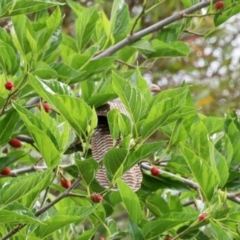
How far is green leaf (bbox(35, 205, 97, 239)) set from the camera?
100cm

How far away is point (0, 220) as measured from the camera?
93 centimetres

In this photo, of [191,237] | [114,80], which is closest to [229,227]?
[191,237]

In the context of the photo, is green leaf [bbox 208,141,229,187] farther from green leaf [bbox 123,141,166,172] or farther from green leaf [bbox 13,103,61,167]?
green leaf [bbox 13,103,61,167]

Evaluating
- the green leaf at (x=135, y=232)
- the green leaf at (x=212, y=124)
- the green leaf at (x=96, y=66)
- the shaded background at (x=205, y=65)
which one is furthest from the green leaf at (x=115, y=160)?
the shaded background at (x=205, y=65)

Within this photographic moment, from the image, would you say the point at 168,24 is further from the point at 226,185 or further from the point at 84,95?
the point at 226,185

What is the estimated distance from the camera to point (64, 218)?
1.00 m

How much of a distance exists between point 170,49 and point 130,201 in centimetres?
48

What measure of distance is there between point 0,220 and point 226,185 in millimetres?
517

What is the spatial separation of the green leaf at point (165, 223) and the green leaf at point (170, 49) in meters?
0.49

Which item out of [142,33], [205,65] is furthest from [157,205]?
[205,65]

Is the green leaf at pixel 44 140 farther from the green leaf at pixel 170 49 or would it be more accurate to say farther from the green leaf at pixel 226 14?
the green leaf at pixel 226 14

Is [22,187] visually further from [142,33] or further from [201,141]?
[142,33]

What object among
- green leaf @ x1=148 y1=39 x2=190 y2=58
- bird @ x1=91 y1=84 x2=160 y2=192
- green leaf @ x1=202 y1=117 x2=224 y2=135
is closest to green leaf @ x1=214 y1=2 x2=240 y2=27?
green leaf @ x1=148 y1=39 x2=190 y2=58

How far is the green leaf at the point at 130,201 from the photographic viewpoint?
1106 millimetres
